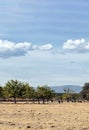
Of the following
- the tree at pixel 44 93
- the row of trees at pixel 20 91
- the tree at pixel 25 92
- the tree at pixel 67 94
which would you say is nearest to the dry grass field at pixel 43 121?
the row of trees at pixel 20 91

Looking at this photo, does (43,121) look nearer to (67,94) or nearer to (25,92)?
(25,92)

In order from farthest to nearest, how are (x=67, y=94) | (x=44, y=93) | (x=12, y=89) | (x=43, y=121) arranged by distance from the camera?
(x=67, y=94)
(x=44, y=93)
(x=12, y=89)
(x=43, y=121)

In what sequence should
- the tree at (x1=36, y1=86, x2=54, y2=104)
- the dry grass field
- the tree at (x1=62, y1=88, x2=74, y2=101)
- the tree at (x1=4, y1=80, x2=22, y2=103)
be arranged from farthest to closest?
the tree at (x1=62, y1=88, x2=74, y2=101), the tree at (x1=36, y1=86, x2=54, y2=104), the tree at (x1=4, y1=80, x2=22, y2=103), the dry grass field

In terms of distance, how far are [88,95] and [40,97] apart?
40.2 meters

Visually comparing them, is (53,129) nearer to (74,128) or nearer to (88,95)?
(74,128)

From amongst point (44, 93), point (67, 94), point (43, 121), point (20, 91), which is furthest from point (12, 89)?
point (43, 121)

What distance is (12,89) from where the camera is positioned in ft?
438

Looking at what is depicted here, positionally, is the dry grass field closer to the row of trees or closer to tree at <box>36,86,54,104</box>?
the row of trees

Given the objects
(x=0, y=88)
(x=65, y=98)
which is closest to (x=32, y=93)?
(x=0, y=88)

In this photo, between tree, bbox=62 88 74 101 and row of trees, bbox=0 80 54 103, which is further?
tree, bbox=62 88 74 101

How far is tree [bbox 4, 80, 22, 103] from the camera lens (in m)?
132

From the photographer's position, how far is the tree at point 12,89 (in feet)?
→ 434

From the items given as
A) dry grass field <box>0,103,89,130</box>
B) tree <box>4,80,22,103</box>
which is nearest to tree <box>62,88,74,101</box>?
tree <box>4,80,22,103</box>

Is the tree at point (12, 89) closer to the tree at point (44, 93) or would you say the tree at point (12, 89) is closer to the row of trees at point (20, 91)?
the row of trees at point (20, 91)
